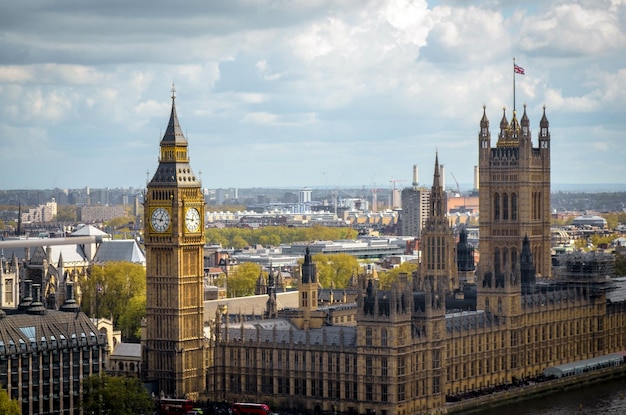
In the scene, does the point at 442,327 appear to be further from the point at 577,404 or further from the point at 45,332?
the point at 45,332

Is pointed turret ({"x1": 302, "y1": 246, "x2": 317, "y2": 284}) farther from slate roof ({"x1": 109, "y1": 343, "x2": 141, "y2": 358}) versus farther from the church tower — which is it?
the church tower

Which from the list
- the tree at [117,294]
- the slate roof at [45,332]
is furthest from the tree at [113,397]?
the tree at [117,294]

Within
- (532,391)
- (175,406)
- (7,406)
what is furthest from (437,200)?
(7,406)

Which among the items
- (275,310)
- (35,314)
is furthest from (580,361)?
(35,314)

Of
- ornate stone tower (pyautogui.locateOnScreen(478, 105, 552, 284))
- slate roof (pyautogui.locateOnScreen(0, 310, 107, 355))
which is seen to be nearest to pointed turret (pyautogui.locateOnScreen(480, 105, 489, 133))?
ornate stone tower (pyautogui.locateOnScreen(478, 105, 552, 284))

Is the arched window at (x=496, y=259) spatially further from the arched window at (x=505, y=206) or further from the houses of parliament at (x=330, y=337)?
the houses of parliament at (x=330, y=337)

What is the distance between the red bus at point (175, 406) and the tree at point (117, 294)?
124 ft

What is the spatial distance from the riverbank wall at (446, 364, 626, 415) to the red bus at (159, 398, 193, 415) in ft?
65.1

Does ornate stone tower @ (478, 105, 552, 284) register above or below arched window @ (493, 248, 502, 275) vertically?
above

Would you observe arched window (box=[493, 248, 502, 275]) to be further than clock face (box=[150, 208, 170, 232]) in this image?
Yes

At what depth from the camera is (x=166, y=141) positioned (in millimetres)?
129375

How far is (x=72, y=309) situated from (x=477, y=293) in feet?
124

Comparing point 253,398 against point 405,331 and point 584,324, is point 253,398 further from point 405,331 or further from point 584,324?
point 584,324

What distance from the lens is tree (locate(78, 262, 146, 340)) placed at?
164375 mm
